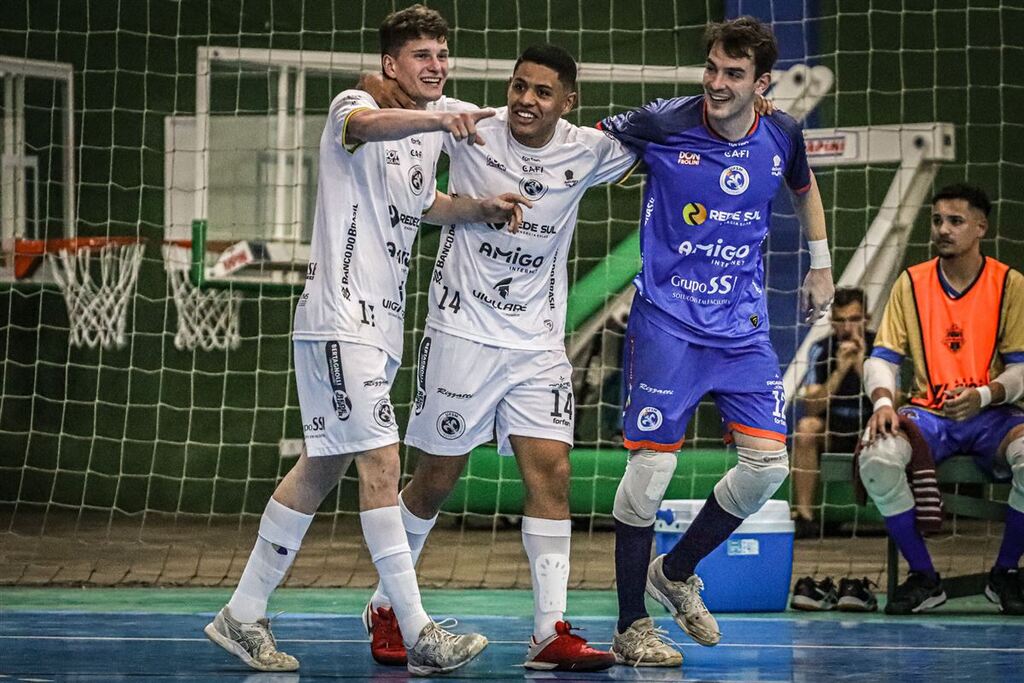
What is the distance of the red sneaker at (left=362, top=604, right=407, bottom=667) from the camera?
456 centimetres

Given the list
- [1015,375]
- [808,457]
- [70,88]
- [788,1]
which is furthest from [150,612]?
[70,88]

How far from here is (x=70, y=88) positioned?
11414mm

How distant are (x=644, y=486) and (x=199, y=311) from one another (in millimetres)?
7470

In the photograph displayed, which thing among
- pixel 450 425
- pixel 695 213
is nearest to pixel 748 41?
pixel 695 213

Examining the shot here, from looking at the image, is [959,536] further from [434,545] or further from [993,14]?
[993,14]

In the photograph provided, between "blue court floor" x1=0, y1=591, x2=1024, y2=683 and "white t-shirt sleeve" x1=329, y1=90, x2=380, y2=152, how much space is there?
4.98ft

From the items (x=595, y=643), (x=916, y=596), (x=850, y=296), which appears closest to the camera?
(x=595, y=643)

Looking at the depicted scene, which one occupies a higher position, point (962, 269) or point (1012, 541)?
point (962, 269)

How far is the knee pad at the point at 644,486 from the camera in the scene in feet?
15.4

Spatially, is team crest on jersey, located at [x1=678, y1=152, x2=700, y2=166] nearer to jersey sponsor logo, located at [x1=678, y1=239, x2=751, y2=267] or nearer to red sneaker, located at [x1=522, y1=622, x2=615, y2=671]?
jersey sponsor logo, located at [x1=678, y1=239, x2=751, y2=267]

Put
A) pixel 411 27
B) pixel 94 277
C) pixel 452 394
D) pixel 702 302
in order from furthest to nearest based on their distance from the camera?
pixel 94 277
pixel 702 302
pixel 452 394
pixel 411 27

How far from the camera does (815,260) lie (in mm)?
5035

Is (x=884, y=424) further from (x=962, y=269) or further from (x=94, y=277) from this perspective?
(x=94, y=277)

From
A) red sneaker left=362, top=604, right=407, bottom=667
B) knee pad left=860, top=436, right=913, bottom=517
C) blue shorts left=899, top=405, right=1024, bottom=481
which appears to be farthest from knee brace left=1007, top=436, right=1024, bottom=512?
red sneaker left=362, top=604, right=407, bottom=667
